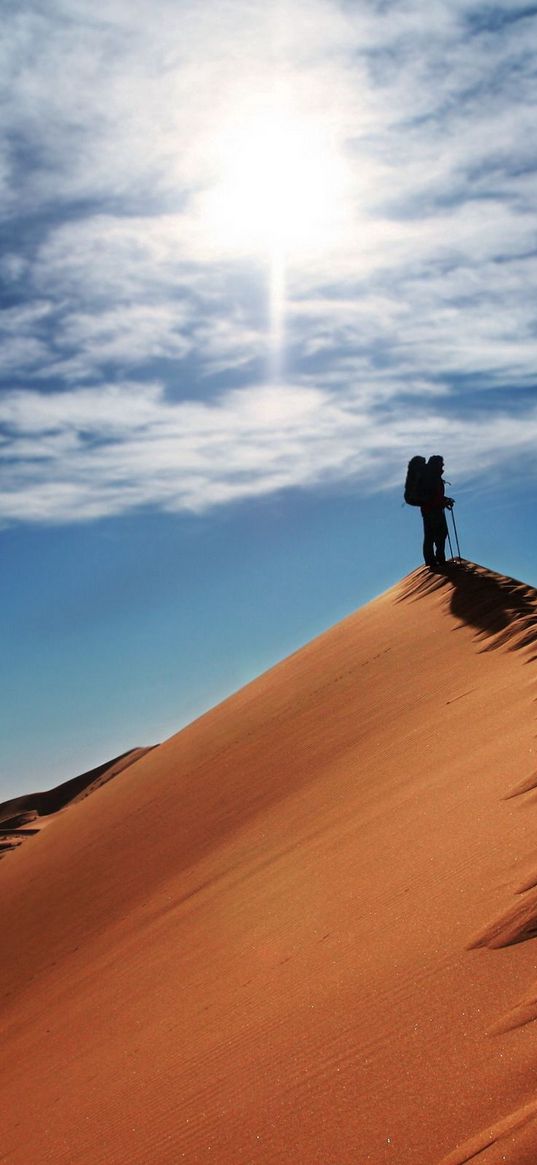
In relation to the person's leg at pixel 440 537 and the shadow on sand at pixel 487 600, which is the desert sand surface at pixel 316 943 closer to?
the shadow on sand at pixel 487 600

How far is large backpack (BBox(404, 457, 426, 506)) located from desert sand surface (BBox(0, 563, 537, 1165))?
2.20 m

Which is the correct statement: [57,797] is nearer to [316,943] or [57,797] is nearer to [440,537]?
[440,537]

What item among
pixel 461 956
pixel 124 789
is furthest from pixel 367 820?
pixel 124 789

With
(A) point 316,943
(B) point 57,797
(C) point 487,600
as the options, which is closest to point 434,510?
(C) point 487,600

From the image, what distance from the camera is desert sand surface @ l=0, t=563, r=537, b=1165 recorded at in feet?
11.0

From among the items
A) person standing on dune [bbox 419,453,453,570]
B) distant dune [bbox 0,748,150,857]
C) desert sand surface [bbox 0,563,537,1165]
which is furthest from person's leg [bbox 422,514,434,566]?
distant dune [bbox 0,748,150,857]

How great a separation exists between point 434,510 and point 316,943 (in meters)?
10.1

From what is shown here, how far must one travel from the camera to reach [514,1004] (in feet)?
11.0

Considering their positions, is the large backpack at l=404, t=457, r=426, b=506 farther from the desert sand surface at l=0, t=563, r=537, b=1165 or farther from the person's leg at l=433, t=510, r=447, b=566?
the desert sand surface at l=0, t=563, r=537, b=1165

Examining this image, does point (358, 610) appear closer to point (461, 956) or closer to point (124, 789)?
point (124, 789)

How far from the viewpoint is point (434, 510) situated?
570 inches

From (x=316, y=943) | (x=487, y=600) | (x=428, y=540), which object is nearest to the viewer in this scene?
(x=316, y=943)

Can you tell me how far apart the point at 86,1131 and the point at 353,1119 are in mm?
1745

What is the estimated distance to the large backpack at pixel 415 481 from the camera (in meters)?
14.2
